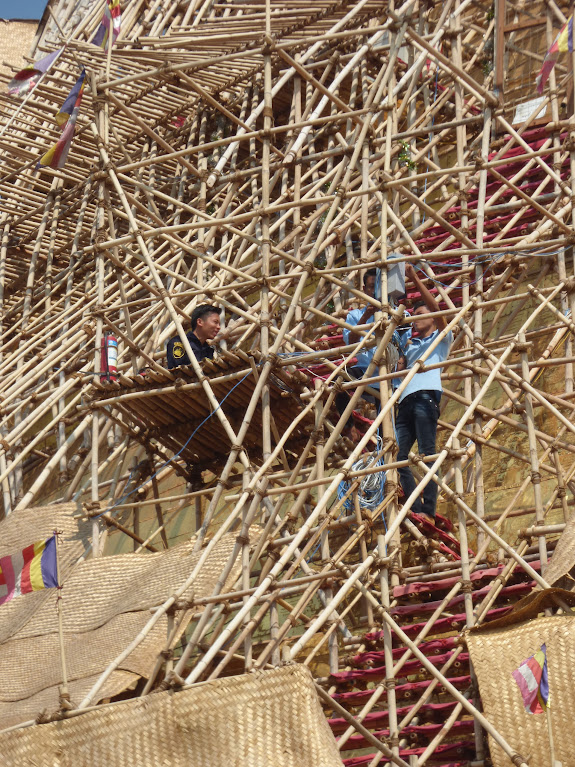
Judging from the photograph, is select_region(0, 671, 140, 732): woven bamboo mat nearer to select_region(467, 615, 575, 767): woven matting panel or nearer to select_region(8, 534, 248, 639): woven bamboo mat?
select_region(8, 534, 248, 639): woven bamboo mat

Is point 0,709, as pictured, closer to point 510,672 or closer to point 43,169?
point 510,672

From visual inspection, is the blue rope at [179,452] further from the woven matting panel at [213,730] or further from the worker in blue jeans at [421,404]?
the woven matting panel at [213,730]

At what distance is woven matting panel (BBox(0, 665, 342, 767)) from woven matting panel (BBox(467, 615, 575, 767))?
1077mm

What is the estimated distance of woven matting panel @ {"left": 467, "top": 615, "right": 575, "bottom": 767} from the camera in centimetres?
909

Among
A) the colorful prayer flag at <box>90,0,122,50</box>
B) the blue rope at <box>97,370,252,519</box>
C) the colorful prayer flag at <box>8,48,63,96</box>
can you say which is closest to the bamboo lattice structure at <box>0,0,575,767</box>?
the blue rope at <box>97,370,252,519</box>

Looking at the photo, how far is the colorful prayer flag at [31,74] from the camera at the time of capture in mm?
16891

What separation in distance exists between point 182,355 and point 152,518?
3.63m

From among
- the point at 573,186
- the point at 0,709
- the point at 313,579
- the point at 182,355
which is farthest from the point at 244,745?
the point at 573,186

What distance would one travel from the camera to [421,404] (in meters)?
11.5

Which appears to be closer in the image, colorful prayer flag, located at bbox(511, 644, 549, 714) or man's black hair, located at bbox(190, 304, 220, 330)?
colorful prayer flag, located at bbox(511, 644, 549, 714)

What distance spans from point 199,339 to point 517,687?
4.17 metres

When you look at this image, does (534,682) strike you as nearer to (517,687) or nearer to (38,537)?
(517,687)

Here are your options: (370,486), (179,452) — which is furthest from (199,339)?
(370,486)

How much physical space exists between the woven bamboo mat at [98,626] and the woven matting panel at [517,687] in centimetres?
176
